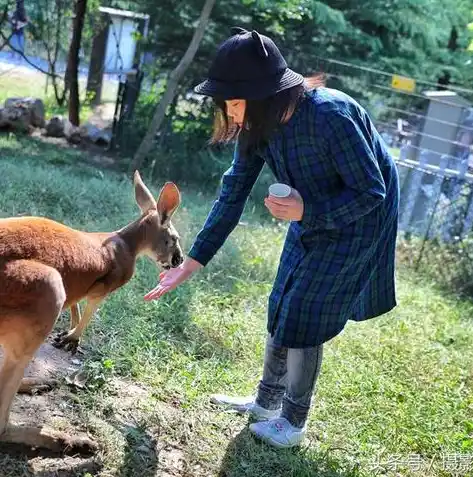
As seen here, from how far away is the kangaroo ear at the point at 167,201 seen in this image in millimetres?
3205

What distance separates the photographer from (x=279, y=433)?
3.06 metres

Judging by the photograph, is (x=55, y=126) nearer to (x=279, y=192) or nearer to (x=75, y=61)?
(x=75, y=61)

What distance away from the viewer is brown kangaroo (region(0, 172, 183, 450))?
2.35 meters

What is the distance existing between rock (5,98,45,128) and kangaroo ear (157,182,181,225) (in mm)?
6117

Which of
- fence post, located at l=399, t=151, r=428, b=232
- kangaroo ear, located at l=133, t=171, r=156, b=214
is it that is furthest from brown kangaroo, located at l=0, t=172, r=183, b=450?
fence post, located at l=399, t=151, r=428, b=232

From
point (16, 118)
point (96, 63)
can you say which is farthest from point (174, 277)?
point (96, 63)

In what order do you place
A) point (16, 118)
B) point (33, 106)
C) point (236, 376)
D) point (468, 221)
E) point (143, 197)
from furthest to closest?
point (33, 106), point (16, 118), point (468, 221), point (236, 376), point (143, 197)

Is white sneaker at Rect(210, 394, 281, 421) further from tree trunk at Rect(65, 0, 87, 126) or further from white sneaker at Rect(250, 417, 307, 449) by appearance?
tree trunk at Rect(65, 0, 87, 126)

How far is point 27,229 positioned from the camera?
2508mm

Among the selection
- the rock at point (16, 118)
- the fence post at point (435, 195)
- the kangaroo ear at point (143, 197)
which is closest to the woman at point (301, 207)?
the kangaroo ear at point (143, 197)

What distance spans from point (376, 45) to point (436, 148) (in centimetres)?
181

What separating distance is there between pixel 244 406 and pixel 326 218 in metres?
1.12

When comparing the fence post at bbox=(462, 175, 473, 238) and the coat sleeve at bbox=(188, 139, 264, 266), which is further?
the fence post at bbox=(462, 175, 473, 238)

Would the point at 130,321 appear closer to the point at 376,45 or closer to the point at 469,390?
the point at 469,390
